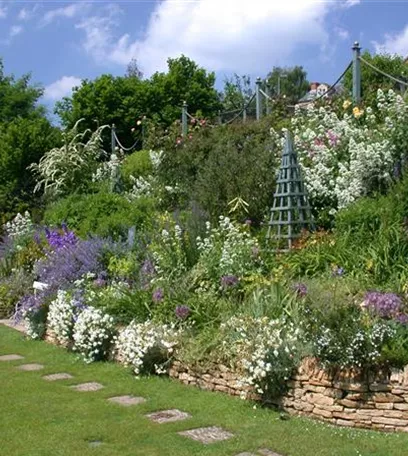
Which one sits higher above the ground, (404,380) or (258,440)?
(404,380)

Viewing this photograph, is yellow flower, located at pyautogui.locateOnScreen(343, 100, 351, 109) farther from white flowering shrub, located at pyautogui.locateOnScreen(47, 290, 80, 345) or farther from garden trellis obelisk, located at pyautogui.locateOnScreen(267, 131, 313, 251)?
white flowering shrub, located at pyautogui.locateOnScreen(47, 290, 80, 345)

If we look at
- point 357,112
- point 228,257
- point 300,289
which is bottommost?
point 300,289

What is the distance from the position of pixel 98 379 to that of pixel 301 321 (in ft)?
7.72

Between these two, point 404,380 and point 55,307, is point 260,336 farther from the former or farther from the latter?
point 55,307

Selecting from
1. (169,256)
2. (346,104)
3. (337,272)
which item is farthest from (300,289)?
(346,104)

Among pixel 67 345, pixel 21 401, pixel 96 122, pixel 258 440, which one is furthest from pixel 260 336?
pixel 96 122

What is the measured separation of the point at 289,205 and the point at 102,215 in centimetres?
415

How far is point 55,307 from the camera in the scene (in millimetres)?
9094

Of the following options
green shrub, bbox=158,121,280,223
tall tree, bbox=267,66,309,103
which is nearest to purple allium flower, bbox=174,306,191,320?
green shrub, bbox=158,121,280,223

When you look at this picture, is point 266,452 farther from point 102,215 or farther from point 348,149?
point 102,215

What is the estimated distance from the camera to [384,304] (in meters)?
6.07

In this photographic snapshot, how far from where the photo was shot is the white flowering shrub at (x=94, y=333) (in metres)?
8.07

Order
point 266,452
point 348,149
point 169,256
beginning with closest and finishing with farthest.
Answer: point 266,452
point 169,256
point 348,149

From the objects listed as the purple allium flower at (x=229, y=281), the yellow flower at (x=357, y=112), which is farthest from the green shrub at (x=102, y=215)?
the purple allium flower at (x=229, y=281)
